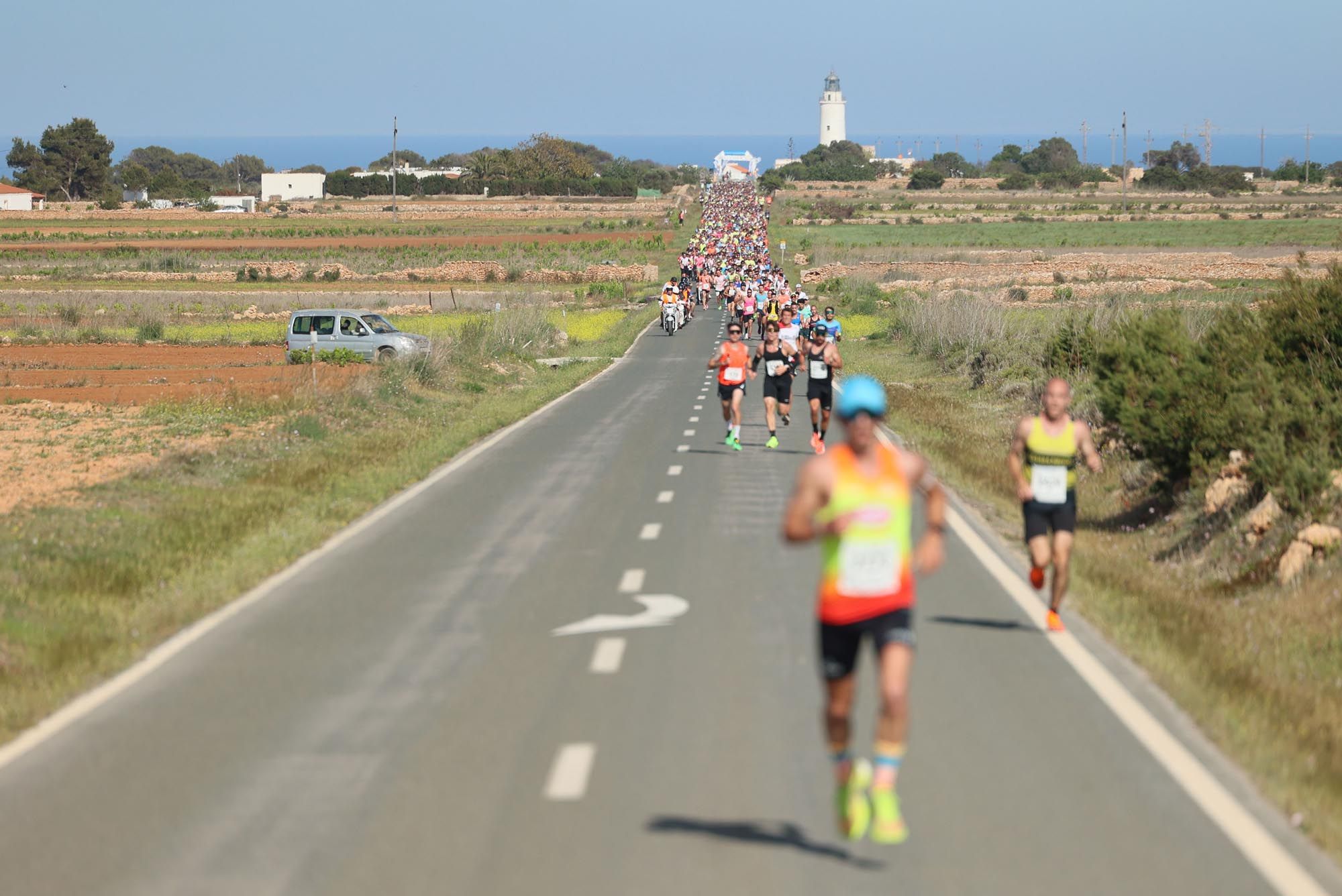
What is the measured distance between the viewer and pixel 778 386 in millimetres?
24594

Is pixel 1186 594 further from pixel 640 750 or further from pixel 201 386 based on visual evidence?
pixel 201 386

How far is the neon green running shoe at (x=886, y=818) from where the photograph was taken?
682 centimetres

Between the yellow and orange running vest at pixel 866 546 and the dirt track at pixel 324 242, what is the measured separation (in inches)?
4127

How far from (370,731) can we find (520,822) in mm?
1870

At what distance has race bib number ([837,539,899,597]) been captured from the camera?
6.97m

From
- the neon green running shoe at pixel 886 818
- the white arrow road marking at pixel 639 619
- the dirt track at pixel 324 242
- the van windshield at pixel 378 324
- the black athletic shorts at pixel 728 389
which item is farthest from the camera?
the dirt track at pixel 324 242

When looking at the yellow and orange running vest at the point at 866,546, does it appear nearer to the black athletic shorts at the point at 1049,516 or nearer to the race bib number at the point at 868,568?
the race bib number at the point at 868,568

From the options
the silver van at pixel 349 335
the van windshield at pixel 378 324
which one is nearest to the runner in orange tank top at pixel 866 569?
the silver van at pixel 349 335

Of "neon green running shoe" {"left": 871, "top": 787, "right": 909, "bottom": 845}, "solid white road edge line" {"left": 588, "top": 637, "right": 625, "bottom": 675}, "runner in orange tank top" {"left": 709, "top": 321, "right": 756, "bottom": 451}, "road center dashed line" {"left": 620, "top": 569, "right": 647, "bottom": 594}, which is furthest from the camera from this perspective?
"runner in orange tank top" {"left": 709, "top": 321, "right": 756, "bottom": 451}

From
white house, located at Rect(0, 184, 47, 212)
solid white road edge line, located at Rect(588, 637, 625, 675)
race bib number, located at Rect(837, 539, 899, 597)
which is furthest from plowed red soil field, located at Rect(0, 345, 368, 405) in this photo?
white house, located at Rect(0, 184, 47, 212)

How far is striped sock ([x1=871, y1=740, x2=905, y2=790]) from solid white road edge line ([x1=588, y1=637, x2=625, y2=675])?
138 inches

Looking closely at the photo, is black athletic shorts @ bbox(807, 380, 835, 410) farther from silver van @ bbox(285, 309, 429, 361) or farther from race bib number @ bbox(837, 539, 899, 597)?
silver van @ bbox(285, 309, 429, 361)

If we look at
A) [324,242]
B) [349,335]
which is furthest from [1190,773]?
[324,242]

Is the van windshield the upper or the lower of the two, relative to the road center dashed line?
upper
